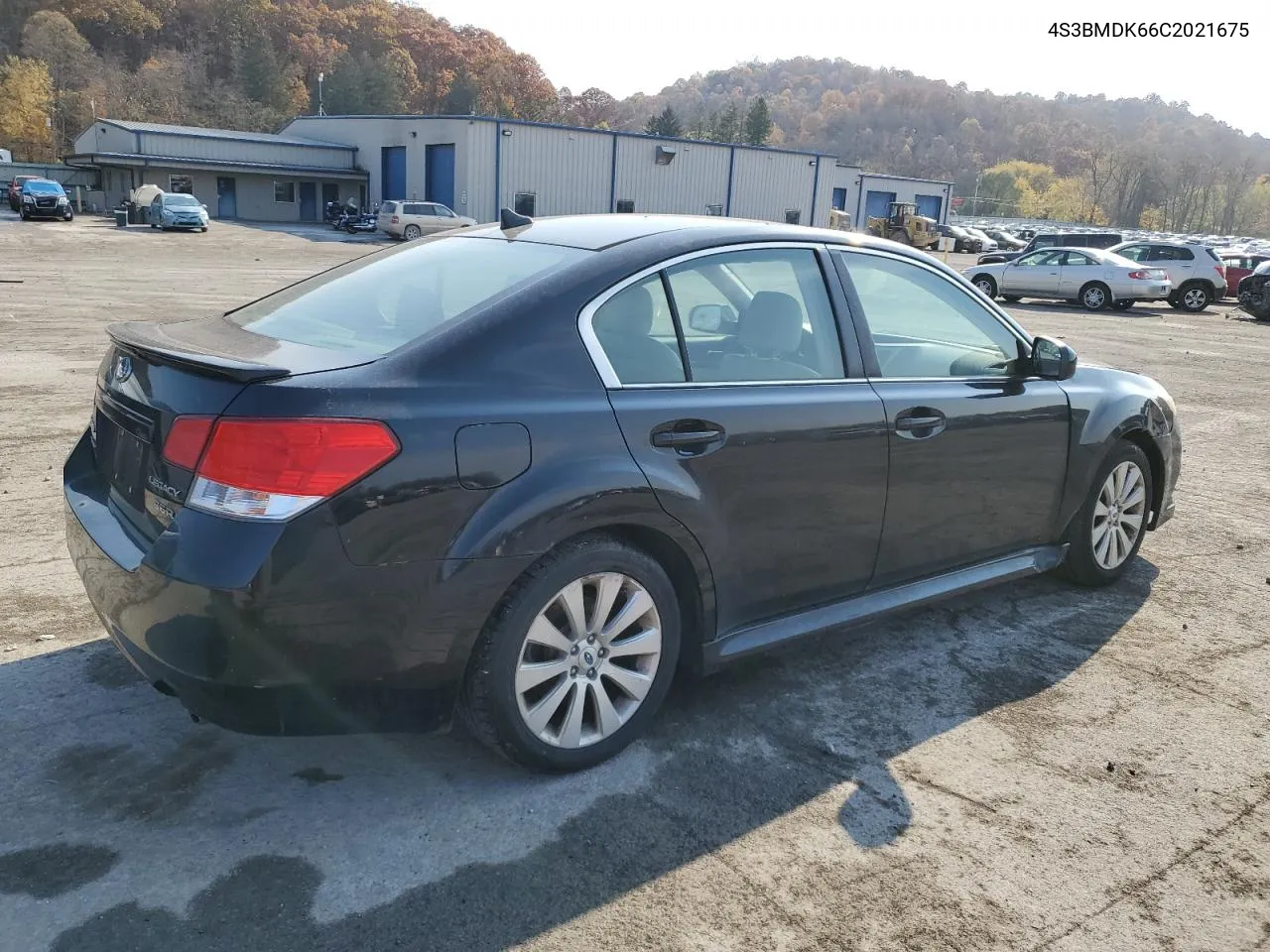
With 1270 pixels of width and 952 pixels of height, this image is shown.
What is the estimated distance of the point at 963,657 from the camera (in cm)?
425

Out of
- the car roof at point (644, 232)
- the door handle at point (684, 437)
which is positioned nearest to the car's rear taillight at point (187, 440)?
the door handle at point (684, 437)

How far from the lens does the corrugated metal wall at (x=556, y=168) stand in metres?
48.2

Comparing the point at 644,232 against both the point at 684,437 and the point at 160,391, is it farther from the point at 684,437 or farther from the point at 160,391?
the point at 160,391

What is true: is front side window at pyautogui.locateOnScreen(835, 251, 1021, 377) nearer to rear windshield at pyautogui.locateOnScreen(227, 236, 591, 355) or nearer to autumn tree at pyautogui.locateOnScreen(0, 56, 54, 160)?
rear windshield at pyautogui.locateOnScreen(227, 236, 591, 355)

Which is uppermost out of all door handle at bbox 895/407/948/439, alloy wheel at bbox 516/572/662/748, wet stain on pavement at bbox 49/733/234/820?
door handle at bbox 895/407/948/439

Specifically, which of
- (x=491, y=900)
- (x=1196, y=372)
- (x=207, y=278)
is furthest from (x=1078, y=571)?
(x=207, y=278)

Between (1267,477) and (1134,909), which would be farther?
(1267,477)

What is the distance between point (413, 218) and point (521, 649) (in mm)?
40735

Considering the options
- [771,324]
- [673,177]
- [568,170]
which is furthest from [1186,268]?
[673,177]

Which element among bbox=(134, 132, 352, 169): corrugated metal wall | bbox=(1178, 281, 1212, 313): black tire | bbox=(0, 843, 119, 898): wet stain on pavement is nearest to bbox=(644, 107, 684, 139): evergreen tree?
bbox=(134, 132, 352, 169): corrugated metal wall

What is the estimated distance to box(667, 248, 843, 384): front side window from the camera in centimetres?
342

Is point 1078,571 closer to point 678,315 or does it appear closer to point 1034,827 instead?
point 1034,827

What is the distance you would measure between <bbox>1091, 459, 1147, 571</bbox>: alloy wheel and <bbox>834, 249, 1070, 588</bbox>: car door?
1.43 ft

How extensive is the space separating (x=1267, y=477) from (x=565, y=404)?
22.5 feet
